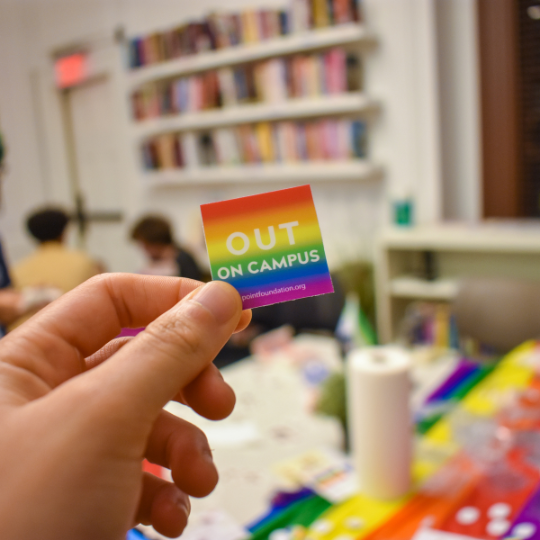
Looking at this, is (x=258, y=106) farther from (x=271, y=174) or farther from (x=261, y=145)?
(x=271, y=174)

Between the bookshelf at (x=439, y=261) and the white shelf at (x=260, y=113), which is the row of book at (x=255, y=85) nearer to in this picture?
the white shelf at (x=260, y=113)

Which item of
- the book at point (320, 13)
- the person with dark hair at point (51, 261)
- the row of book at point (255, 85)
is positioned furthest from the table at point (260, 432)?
the book at point (320, 13)

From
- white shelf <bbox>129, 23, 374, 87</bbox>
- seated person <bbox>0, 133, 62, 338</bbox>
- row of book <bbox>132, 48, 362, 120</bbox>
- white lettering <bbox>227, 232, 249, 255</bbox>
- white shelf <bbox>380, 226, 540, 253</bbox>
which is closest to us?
white lettering <bbox>227, 232, 249, 255</bbox>

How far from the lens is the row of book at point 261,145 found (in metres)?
3.18

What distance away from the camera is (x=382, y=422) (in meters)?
1.00

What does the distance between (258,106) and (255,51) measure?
0.33 m

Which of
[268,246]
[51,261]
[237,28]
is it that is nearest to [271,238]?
[268,246]

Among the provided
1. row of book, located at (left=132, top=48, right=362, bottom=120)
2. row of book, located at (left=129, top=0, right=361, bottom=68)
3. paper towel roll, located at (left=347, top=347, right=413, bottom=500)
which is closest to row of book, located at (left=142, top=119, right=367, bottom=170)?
row of book, located at (left=132, top=48, right=362, bottom=120)

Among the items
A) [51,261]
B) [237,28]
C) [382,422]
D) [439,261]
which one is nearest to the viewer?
[382,422]

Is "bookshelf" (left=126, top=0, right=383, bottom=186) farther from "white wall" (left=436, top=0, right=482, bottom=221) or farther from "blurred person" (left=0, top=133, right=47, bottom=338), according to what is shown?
"blurred person" (left=0, top=133, right=47, bottom=338)

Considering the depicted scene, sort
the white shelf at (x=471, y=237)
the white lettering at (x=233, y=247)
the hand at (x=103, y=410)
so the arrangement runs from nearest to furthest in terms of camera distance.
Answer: the hand at (x=103, y=410) < the white lettering at (x=233, y=247) < the white shelf at (x=471, y=237)

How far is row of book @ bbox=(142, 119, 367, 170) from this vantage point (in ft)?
10.4

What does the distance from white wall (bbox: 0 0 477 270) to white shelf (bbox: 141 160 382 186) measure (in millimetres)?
79

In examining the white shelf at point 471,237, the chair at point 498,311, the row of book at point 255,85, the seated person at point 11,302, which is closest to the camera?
the seated person at point 11,302
